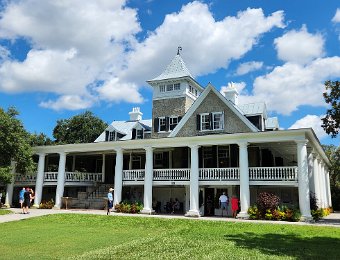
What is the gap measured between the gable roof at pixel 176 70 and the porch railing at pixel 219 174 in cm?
1069

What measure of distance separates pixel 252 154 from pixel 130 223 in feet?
39.3

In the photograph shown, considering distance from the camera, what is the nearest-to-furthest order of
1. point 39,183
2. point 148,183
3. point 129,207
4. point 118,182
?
point 129,207 < point 148,183 < point 118,182 < point 39,183

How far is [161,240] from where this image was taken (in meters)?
13.2

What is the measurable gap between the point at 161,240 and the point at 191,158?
474 inches

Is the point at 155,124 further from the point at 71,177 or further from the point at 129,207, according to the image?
the point at 129,207

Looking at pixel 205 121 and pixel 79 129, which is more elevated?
pixel 79 129

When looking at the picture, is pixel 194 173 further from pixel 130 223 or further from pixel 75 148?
pixel 75 148

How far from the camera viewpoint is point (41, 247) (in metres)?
11.6

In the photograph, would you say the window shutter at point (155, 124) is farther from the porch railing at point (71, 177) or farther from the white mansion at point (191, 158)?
the porch railing at point (71, 177)

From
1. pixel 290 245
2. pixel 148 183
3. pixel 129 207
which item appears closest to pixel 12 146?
pixel 129 207

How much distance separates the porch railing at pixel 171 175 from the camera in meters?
25.9

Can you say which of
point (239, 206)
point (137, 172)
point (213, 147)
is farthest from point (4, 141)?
point (239, 206)

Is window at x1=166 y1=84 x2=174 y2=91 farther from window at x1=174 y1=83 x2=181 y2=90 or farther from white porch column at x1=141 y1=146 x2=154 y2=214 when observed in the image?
white porch column at x1=141 y1=146 x2=154 y2=214

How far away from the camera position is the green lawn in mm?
10562
